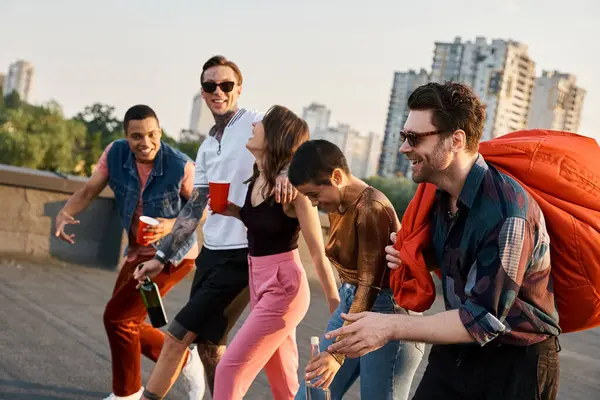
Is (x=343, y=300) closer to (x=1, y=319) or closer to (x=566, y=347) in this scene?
(x=1, y=319)

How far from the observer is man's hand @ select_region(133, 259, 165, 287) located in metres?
4.75

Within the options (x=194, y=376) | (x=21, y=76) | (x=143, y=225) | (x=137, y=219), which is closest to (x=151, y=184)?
(x=137, y=219)

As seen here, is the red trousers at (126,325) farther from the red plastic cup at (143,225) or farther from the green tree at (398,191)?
the green tree at (398,191)

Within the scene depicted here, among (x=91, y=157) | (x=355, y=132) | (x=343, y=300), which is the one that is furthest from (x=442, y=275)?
(x=355, y=132)

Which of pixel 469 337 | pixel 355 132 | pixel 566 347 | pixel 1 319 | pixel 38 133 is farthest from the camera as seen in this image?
pixel 355 132

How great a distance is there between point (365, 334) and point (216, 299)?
209 cm

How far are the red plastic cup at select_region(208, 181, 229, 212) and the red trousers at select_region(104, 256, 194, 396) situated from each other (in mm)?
933

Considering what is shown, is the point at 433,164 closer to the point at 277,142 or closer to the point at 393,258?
the point at 393,258

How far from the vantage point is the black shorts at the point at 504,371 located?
105 inches

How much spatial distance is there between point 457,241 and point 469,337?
30 cm

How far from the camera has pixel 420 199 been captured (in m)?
2.87

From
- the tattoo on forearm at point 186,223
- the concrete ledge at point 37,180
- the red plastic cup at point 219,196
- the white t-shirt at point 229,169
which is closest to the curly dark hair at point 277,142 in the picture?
the red plastic cup at point 219,196

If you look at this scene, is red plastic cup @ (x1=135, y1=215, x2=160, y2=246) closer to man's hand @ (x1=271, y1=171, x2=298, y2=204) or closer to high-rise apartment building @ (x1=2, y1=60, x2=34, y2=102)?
man's hand @ (x1=271, y1=171, x2=298, y2=204)

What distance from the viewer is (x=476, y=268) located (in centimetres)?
246
